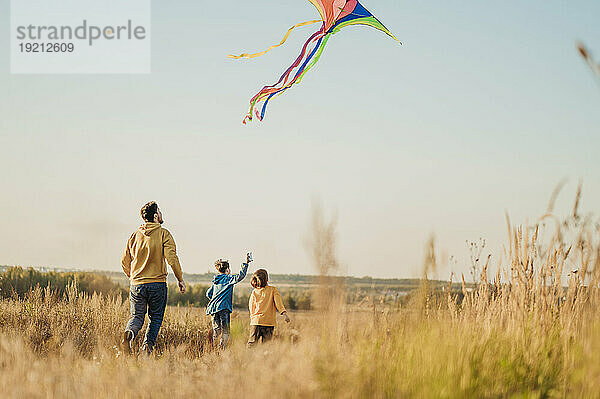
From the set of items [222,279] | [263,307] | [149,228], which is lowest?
[263,307]

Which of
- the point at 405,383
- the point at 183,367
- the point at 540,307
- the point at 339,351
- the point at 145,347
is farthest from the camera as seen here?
the point at 145,347

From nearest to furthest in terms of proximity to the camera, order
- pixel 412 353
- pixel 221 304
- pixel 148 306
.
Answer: pixel 412 353 < pixel 148 306 < pixel 221 304

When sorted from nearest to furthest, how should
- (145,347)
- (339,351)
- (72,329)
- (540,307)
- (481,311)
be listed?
1. (339,351)
2. (540,307)
3. (481,311)
4. (145,347)
5. (72,329)

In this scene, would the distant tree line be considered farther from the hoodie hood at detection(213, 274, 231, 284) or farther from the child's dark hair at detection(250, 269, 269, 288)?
the child's dark hair at detection(250, 269, 269, 288)

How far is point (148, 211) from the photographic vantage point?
7.98m

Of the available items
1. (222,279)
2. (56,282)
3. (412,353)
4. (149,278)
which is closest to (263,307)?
(222,279)

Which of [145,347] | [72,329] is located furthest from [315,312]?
[72,329]

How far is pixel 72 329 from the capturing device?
9336 millimetres

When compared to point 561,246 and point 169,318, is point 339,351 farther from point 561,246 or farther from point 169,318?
point 169,318

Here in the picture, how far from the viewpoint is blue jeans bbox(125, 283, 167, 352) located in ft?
25.5

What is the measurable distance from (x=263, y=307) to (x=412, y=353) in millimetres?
4669

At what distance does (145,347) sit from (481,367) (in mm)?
4409

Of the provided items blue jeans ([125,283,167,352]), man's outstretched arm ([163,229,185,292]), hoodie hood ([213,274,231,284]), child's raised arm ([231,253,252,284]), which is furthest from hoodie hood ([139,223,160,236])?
hoodie hood ([213,274,231,284])

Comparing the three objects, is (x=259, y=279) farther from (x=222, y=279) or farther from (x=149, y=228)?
(x=149, y=228)
